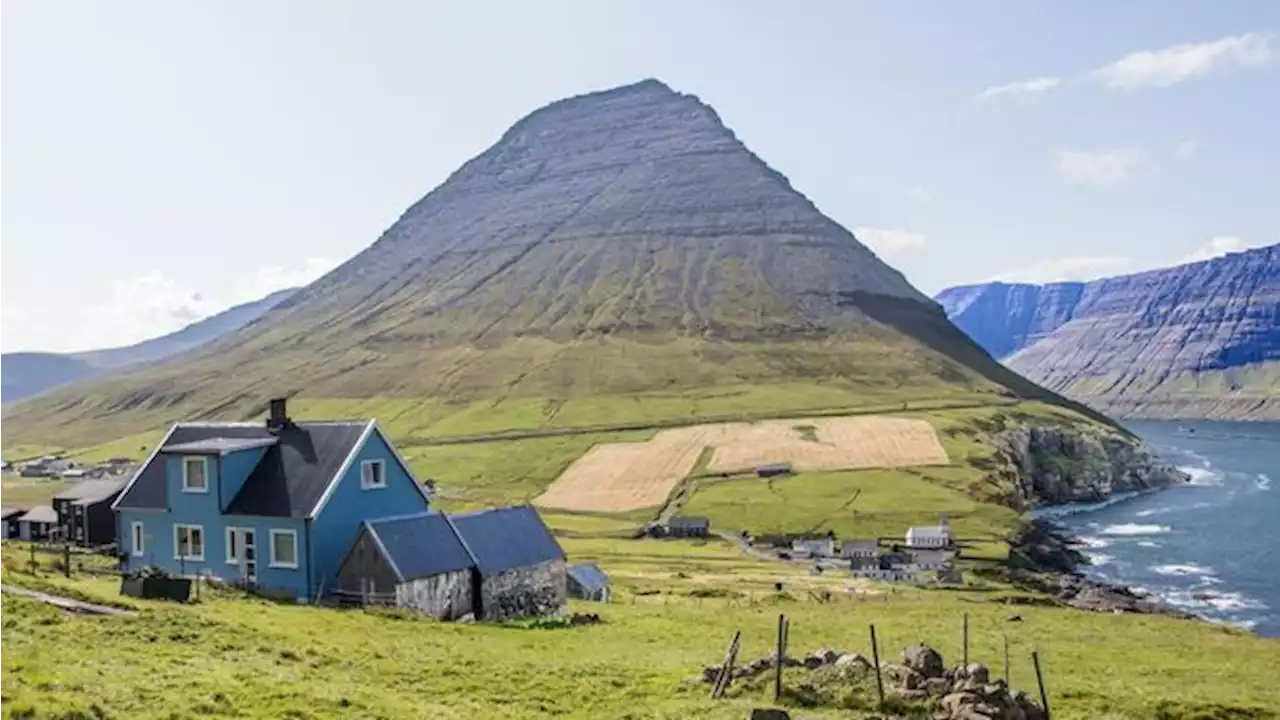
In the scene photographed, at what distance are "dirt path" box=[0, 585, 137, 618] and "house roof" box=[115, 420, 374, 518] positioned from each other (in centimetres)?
1364

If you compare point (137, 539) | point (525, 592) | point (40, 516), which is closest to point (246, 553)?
point (137, 539)

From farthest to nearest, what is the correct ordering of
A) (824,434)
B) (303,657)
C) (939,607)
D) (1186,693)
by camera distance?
(824,434) → (939,607) → (1186,693) → (303,657)

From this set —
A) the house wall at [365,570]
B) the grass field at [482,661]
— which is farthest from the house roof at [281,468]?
the grass field at [482,661]

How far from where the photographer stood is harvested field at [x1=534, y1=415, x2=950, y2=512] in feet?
542

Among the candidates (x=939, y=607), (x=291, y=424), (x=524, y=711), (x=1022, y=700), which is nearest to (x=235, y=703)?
(x=524, y=711)

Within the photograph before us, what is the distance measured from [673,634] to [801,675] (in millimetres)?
16165

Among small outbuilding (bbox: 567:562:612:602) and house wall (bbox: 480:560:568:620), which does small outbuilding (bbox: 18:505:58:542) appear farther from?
house wall (bbox: 480:560:568:620)

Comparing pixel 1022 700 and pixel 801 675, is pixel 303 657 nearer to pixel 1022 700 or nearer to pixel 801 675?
pixel 801 675

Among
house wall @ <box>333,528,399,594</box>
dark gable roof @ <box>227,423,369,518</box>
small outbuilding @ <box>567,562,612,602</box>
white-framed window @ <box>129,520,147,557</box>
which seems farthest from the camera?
small outbuilding @ <box>567,562,612,602</box>

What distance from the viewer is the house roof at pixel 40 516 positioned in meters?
71.3

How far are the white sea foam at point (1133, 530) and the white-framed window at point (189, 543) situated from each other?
126695mm

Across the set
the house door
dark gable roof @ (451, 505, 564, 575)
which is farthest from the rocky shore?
the house door

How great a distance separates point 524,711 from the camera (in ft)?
90.1

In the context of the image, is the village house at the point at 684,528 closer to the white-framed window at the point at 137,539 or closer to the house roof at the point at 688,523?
the house roof at the point at 688,523
